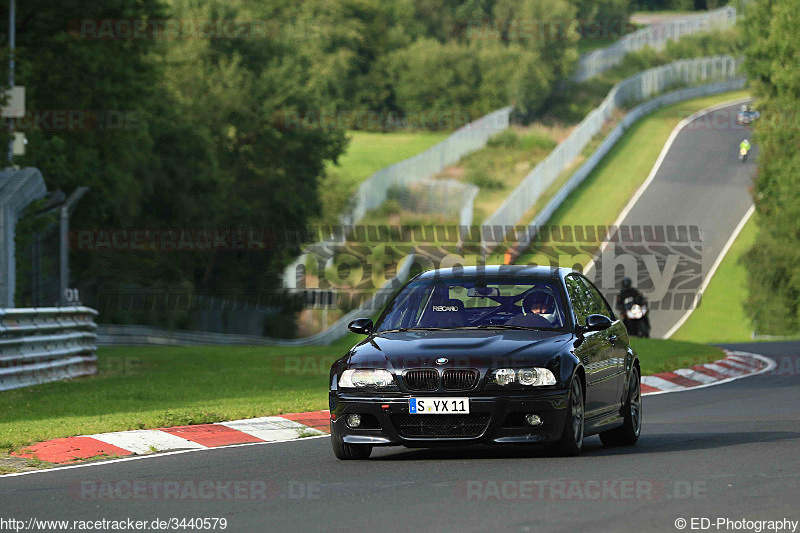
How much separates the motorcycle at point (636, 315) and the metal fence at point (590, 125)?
2751cm

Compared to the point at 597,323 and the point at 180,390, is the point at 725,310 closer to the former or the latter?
the point at 180,390

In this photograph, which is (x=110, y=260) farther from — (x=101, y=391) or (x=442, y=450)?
(x=442, y=450)

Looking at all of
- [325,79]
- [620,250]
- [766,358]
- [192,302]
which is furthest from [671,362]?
[325,79]

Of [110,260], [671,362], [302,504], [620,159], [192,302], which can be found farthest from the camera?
[620,159]

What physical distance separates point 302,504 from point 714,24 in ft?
439

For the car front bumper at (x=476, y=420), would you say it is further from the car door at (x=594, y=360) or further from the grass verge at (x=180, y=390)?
the grass verge at (x=180, y=390)

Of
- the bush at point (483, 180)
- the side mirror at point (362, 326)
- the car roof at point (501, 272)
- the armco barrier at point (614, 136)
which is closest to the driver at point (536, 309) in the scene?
the car roof at point (501, 272)

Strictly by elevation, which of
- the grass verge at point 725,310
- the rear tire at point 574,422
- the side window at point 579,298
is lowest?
the grass verge at point 725,310

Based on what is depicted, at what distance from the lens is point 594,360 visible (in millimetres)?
11586

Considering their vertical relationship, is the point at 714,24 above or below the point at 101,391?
above

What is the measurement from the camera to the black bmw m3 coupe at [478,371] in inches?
416

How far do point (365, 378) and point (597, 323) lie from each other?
80.0 inches

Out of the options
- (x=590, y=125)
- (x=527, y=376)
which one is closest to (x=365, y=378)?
(x=527, y=376)

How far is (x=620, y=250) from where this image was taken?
199ft
